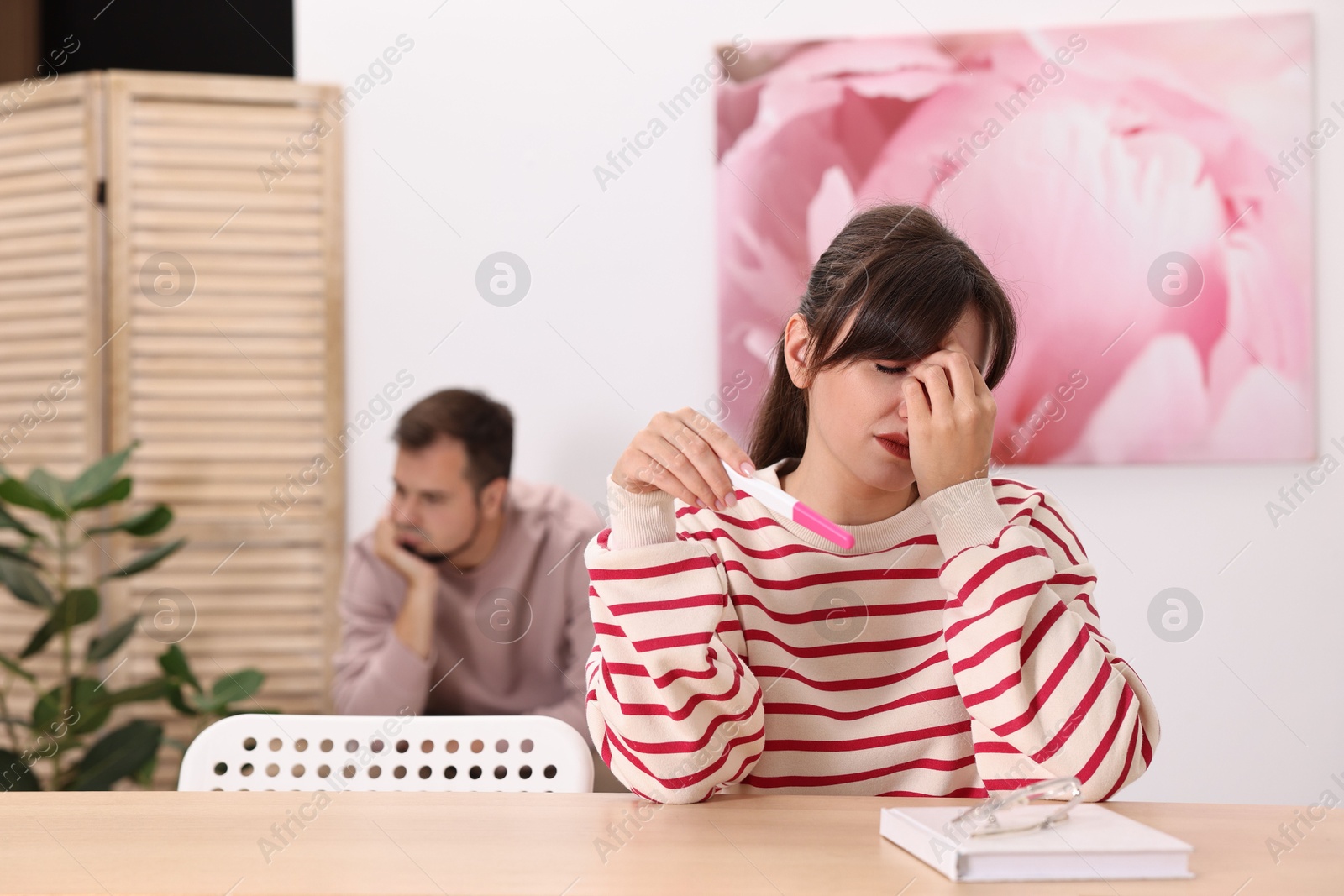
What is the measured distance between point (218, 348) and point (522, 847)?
1627mm

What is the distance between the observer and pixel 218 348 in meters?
2.08

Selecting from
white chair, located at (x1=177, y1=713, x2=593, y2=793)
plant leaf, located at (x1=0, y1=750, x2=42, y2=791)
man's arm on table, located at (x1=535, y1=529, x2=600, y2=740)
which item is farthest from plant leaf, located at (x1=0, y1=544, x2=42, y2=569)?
white chair, located at (x1=177, y1=713, x2=593, y2=793)

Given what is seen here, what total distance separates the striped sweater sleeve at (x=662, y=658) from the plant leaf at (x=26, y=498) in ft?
4.83

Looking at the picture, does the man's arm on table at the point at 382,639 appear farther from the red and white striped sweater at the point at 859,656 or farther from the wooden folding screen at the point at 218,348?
the red and white striped sweater at the point at 859,656

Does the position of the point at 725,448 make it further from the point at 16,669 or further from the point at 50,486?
the point at 16,669

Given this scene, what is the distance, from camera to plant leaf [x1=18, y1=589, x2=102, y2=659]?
1.97m

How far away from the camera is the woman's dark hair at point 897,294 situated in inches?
38.6

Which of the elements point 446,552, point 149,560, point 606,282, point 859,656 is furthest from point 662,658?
point 149,560

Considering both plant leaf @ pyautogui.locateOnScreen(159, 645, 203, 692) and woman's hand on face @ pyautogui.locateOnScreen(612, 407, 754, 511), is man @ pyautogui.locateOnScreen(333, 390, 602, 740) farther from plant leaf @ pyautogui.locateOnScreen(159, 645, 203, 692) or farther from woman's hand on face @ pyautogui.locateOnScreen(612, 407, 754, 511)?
woman's hand on face @ pyautogui.locateOnScreen(612, 407, 754, 511)

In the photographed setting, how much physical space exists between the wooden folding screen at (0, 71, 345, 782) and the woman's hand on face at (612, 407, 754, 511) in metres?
1.37

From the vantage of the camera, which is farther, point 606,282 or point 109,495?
point 606,282

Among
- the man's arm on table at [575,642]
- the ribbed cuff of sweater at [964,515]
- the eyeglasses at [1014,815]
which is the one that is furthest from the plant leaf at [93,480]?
the eyeglasses at [1014,815]

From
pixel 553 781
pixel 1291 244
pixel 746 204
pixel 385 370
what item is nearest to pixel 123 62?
pixel 385 370

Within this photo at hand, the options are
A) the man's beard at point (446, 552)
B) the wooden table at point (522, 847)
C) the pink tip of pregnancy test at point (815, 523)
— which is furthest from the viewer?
the man's beard at point (446, 552)
